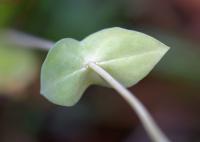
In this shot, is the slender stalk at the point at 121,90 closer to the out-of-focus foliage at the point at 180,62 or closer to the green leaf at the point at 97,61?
the green leaf at the point at 97,61

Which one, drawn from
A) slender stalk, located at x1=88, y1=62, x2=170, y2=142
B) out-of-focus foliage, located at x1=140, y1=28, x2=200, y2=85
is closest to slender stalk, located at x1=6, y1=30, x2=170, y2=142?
slender stalk, located at x1=88, y1=62, x2=170, y2=142

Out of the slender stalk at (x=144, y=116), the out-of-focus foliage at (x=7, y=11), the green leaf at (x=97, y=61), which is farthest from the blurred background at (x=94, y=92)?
the slender stalk at (x=144, y=116)

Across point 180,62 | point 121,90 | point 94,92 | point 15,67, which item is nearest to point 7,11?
point 15,67

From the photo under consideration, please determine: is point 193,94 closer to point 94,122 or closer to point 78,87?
point 94,122

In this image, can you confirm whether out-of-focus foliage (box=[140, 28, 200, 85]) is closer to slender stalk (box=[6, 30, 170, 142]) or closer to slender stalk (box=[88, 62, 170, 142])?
slender stalk (box=[6, 30, 170, 142])

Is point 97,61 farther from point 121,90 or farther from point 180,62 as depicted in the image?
point 180,62

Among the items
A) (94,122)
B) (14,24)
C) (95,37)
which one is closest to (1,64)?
(14,24)

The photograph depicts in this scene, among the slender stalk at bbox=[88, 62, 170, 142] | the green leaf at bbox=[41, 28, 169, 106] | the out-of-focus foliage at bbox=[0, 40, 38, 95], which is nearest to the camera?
the slender stalk at bbox=[88, 62, 170, 142]
